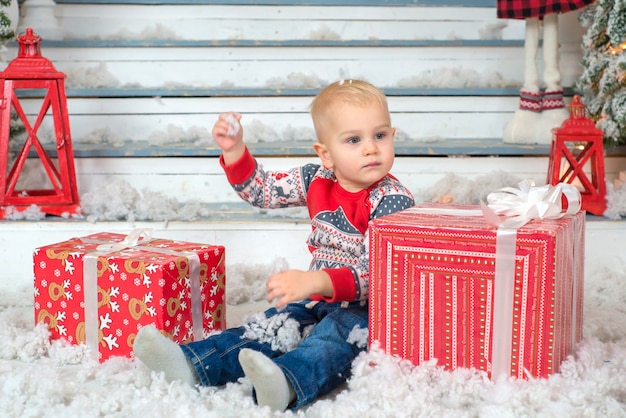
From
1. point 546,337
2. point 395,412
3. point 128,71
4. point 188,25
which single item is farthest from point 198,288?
point 188,25

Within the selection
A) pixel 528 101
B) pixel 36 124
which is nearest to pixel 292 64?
pixel 528 101

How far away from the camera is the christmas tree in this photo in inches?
86.4

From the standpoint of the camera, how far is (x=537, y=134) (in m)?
2.46

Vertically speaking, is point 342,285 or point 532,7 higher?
point 532,7

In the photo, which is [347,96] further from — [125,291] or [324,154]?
[125,291]

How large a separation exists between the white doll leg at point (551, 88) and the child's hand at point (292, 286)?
1294mm

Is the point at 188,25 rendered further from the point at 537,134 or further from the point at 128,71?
the point at 537,134

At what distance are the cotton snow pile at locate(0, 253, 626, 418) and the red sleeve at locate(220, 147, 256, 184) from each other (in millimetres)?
442

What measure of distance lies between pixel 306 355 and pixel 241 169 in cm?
48

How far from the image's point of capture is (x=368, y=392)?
4.38 ft

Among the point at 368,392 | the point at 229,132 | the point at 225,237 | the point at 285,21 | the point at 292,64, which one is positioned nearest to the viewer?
the point at 368,392

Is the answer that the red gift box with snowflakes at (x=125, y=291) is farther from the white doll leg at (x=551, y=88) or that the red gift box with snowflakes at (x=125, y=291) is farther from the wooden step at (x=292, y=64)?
the white doll leg at (x=551, y=88)

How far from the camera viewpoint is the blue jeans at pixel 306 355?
1348 millimetres

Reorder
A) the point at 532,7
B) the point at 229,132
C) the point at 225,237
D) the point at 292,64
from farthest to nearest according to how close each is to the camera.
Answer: the point at 292,64 → the point at 532,7 → the point at 225,237 → the point at 229,132
